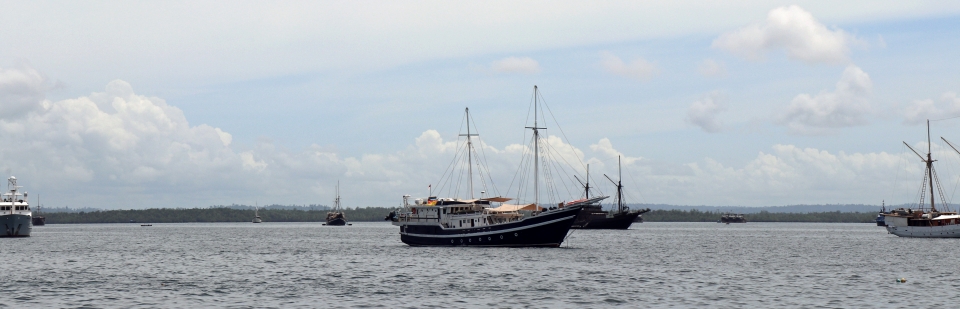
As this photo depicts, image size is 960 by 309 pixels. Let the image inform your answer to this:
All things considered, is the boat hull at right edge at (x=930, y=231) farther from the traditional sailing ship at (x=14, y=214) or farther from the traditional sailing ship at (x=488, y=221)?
the traditional sailing ship at (x=14, y=214)

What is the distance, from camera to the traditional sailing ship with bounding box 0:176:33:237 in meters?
147

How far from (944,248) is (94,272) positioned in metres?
92.6

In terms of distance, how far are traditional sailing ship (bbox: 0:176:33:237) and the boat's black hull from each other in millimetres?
83954

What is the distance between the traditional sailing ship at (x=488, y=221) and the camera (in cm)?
9712

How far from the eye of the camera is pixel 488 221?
10175 cm

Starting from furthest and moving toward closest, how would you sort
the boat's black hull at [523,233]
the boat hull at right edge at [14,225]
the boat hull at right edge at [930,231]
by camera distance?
the boat hull at right edge at [14,225] < the boat hull at right edge at [930,231] < the boat's black hull at [523,233]

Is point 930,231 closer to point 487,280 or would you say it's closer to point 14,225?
point 487,280

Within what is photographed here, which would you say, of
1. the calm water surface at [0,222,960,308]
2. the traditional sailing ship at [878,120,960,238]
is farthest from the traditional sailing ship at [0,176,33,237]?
the traditional sailing ship at [878,120,960,238]

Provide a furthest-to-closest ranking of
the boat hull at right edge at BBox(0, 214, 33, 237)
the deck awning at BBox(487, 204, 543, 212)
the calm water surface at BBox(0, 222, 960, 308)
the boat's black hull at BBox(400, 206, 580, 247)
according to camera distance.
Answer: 1. the boat hull at right edge at BBox(0, 214, 33, 237)
2. the deck awning at BBox(487, 204, 543, 212)
3. the boat's black hull at BBox(400, 206, 580, 247)
4. the calm water surface at BBox(0, 222, 960, 308)

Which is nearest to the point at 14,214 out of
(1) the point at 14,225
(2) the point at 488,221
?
(1) the point at 14,225

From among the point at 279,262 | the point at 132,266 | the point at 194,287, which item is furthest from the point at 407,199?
the point at 194,287

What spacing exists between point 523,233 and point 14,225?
314 feet

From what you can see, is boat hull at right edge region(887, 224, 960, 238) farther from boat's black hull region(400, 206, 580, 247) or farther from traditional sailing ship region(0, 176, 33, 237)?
traditional sailing ship region(0, 176, 33, 237)

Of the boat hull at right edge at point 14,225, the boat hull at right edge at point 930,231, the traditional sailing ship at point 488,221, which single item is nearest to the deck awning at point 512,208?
the traditional sailing ship at point 488,221
